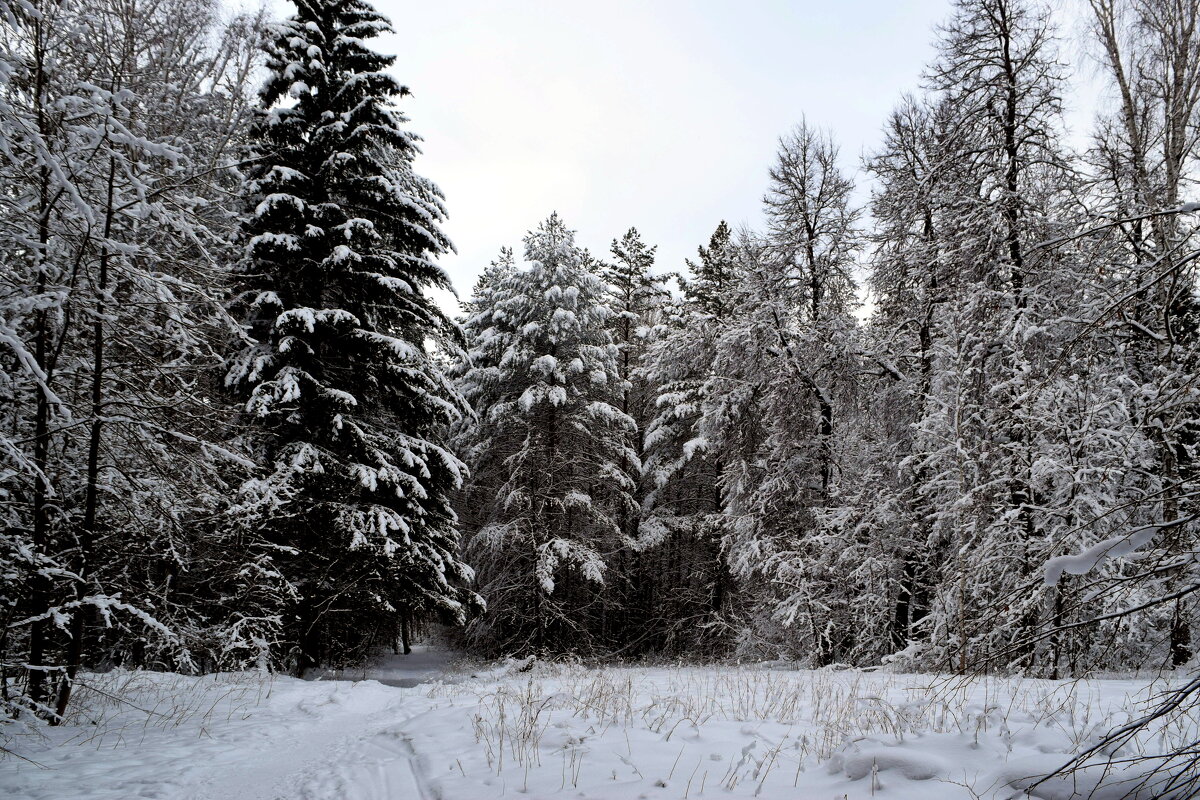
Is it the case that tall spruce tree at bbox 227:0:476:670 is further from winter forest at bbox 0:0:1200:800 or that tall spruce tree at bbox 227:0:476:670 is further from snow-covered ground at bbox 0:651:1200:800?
snow-covered ground at bbox 0:651:1200:800

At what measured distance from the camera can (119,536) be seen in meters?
6.78

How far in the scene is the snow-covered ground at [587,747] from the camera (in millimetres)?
3592

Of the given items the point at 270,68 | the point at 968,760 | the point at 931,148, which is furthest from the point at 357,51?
the point at 968,760

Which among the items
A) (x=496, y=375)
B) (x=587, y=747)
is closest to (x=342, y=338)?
(x=496, y=375)

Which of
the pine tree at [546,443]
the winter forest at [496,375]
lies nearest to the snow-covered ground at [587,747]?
the winter forest at [496,375]

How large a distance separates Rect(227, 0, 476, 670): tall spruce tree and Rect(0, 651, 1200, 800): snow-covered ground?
172 inches

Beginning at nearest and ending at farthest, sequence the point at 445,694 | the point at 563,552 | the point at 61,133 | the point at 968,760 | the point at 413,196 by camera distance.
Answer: the point at 968,760, the point at 61,133, the point at 445,694, the point at 413,196, the point at 563,552

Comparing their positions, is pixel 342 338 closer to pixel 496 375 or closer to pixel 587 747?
pixel 496 375

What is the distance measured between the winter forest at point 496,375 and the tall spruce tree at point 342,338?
0.26 ft

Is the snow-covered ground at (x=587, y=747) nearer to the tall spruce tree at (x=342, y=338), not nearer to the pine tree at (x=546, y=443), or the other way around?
the tall spruce tree at (x=342, y=338)

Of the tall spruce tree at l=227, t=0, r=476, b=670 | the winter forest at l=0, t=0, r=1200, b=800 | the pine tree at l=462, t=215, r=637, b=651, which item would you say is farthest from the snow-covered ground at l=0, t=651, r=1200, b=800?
the pine tree at l=462, t=215, r=637, b=651

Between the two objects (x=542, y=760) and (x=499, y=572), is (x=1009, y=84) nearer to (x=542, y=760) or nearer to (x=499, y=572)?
(x=542, y=760)

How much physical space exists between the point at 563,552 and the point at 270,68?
12.1 metres

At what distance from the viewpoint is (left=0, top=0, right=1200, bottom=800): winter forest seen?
559 cm
